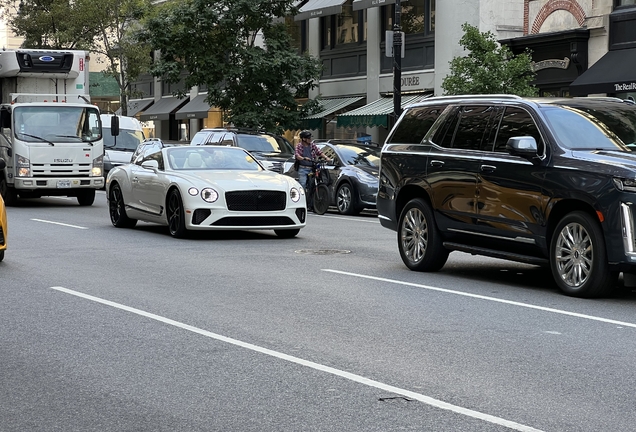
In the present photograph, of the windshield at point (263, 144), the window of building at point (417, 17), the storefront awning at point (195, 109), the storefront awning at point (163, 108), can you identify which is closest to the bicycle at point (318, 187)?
the windshield at point (263, 144)

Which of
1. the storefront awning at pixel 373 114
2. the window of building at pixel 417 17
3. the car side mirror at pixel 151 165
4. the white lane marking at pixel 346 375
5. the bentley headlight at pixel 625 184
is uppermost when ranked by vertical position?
the window of building at pixel 417 17

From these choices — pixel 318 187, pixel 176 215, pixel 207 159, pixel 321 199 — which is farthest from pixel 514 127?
pixel 318 187

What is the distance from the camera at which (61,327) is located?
8984 millimetres

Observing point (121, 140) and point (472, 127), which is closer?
point (472, 127)

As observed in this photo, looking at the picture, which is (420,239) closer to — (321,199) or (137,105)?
(321,199)

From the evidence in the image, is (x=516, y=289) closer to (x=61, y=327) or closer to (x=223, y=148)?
(x=61, y=327)

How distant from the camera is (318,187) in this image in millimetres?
24516

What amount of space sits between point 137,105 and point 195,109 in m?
10.6

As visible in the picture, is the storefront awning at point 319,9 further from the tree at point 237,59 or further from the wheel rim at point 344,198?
the wheel rim at point 344,198

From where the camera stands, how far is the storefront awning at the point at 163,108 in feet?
178

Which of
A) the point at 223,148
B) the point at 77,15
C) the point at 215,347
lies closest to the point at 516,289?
the point at 215,347

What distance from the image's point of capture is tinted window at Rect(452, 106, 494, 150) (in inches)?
476

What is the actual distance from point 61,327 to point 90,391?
2.41 metres

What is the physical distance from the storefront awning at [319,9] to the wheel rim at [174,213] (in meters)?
22.1
